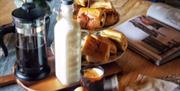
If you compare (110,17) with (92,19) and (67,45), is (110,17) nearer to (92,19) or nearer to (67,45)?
(92,19)

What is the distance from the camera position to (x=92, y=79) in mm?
903

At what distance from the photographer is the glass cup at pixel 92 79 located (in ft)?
2.95

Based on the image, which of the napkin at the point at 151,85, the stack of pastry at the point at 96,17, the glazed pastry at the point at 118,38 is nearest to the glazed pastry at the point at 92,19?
the stack of pastry at the point at 96,17

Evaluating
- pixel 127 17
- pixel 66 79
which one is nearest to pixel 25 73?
pixel 66 79

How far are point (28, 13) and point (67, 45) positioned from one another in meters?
0.15

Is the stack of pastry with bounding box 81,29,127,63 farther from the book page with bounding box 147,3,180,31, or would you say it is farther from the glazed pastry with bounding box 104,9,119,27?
the book page with bounding box 147,3,180,31

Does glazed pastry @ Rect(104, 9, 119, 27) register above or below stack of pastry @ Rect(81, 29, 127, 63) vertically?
above

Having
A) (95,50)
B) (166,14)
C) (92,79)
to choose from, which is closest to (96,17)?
(95,50)

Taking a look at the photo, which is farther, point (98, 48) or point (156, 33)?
point (156, 33)

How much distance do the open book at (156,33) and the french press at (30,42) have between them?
1.36 ft

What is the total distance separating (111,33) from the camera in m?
1.16

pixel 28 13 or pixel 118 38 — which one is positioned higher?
pixel 28 13

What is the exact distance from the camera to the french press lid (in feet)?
2.92

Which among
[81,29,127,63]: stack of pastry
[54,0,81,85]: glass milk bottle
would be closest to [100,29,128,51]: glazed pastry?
[81,29,127,63]: stack of pastry
